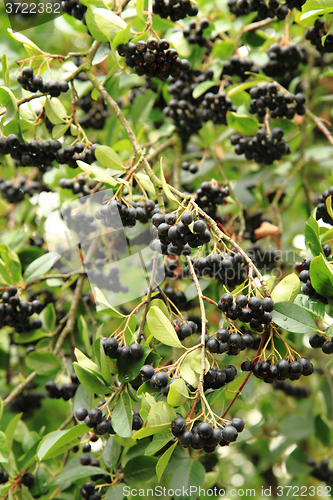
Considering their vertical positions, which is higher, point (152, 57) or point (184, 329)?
point (152, 57)

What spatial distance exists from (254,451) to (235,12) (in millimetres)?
4062

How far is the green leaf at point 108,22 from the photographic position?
1.74m

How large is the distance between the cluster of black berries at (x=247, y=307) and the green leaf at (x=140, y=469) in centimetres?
80

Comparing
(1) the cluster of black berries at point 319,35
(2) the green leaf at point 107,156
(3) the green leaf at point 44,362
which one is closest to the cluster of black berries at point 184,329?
(2) the green leaf at point 107,156

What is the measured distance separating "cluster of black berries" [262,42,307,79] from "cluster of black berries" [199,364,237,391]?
181 cm

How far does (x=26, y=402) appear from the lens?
284 centimetres

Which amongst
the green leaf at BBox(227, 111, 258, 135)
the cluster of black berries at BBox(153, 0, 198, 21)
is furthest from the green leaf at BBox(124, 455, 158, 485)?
the cluster of black berries at BBox(153, 0, 198, 21)

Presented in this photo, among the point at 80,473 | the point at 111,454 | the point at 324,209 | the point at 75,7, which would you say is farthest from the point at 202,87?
the point at 80,473

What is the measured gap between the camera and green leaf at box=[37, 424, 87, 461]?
58.3 inches

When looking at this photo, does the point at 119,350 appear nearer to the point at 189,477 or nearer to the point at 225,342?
the point at 225,342

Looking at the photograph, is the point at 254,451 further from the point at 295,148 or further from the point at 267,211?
the point at 295,148

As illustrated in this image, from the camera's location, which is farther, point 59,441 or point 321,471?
point 321,471

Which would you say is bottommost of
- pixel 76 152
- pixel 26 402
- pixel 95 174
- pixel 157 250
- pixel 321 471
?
pixel 321 471

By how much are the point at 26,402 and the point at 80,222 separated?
59.3 inches
